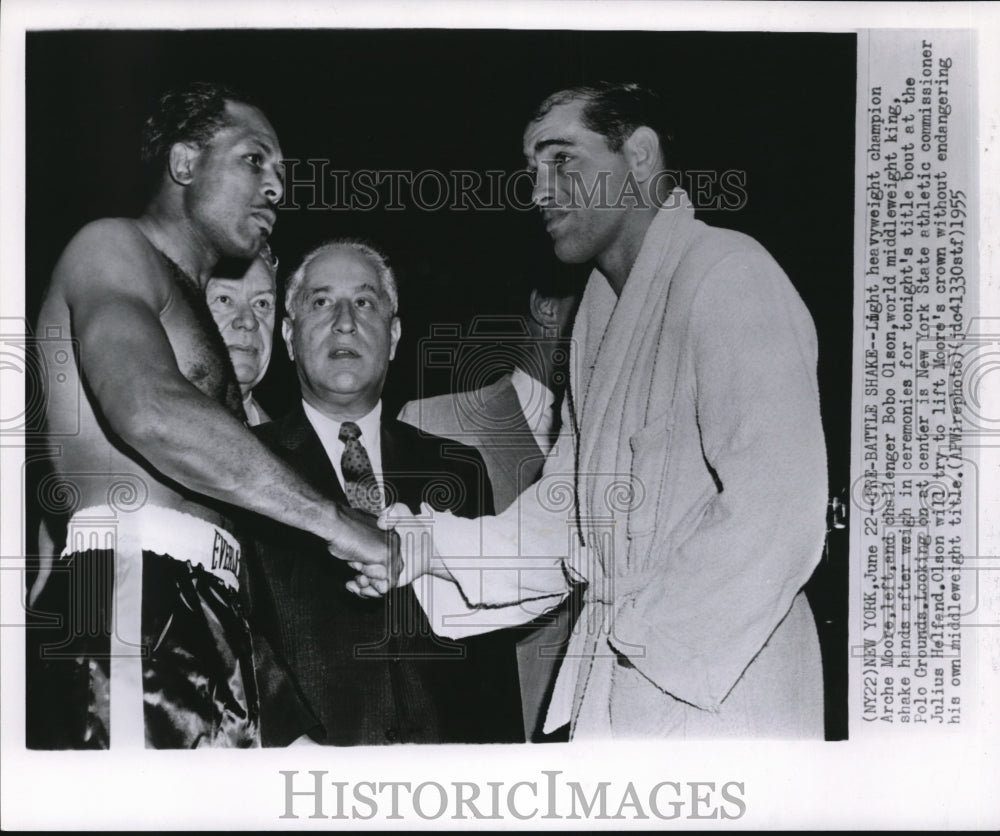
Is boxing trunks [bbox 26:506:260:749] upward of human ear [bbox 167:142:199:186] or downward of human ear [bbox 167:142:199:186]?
downward

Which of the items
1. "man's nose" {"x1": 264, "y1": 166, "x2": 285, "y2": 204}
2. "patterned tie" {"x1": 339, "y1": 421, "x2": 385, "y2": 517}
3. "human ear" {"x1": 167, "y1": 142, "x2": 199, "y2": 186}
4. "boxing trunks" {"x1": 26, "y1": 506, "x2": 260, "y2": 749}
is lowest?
"boxing trunks" {"x1": 26, "y1": 506, "x2": 260, "y2": 749}

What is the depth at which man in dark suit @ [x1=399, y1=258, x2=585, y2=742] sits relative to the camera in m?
2.91

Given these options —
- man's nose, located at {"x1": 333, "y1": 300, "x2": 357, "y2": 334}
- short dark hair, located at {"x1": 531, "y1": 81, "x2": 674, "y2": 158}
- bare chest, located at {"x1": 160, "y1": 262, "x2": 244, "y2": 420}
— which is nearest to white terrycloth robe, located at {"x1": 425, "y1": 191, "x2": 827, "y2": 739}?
short dark hair, located at {"x1": 531, "y1": 81, "x2": 674, "y2": 158}

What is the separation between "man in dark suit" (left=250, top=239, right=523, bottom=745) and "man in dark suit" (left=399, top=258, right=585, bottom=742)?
4cm

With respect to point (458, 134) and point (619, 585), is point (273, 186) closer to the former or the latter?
point (458, 134)

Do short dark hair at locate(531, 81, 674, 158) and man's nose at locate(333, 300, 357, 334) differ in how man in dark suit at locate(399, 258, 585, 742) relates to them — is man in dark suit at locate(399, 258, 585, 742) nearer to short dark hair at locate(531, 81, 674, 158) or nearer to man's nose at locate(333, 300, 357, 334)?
man's nose at locate(333, 300, 357, 334)

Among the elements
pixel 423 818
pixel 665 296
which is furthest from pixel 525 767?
pixel 665 296

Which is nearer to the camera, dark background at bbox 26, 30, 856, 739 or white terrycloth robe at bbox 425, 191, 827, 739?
white terrycloth robe at bbox 425, 191, 827, 739

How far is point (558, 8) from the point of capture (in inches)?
115

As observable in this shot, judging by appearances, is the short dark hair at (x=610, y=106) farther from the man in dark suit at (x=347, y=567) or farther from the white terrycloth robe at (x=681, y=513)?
the man in dark suit at (x=347, y=567)

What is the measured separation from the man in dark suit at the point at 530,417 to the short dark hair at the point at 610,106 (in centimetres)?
35

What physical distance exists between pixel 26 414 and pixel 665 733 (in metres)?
1.76

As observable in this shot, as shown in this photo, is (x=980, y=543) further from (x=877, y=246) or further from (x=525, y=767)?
(x=525, y=767)

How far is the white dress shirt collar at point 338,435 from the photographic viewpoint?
289 cm
